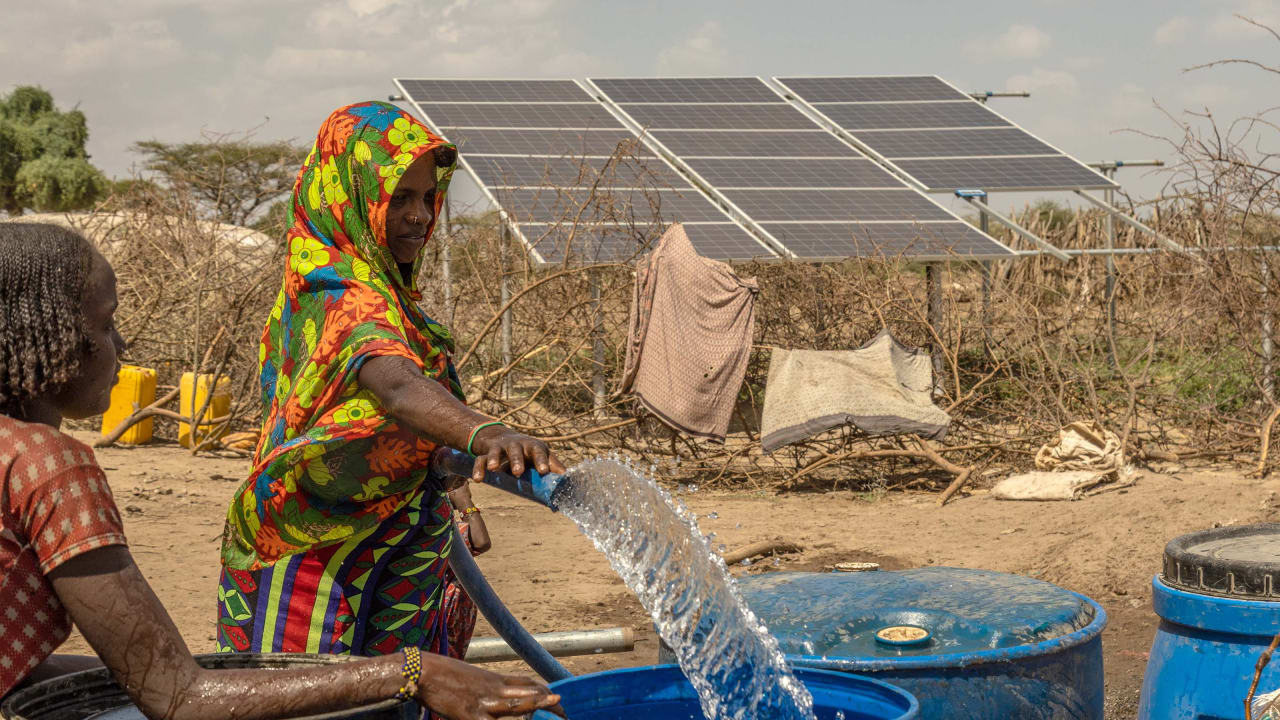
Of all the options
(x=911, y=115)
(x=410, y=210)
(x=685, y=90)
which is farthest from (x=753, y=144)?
(x=410, y=210)

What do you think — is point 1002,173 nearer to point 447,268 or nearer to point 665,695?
point 447,268

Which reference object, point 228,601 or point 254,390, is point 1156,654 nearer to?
point 228,601

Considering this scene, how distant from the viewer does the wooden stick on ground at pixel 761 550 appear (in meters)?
6.43

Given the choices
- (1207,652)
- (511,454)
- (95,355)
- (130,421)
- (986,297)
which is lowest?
(130,421)

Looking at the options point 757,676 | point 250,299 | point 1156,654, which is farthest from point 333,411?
point 250,299

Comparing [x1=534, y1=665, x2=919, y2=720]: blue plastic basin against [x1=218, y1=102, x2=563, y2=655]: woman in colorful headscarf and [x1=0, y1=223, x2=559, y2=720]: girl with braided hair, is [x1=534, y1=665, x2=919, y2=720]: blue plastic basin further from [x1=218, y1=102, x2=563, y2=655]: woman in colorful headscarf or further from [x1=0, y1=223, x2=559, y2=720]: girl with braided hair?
[x1=0, y1=223, x2=559, y2=720]: girl with braided hair

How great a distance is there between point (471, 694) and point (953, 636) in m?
1.21

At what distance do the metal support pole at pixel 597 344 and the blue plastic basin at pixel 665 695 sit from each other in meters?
6.96

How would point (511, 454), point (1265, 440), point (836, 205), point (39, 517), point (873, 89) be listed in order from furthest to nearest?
point (873, 89)
point (836, 205)
point (1265, 440)
point (511, 454)
point (39, 517)

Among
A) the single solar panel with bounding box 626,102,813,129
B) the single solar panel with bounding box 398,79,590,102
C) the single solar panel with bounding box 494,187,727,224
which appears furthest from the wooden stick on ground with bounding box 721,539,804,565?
the single solar panel with bounding box 398,79,590,102

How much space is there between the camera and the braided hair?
1384 mm

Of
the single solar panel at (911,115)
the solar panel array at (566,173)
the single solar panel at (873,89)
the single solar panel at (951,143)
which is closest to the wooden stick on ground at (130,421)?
the solar panel array at (566,173)

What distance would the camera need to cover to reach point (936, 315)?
9391 mm

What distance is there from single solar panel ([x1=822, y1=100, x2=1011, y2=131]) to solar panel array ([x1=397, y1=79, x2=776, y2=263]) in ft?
8.84
